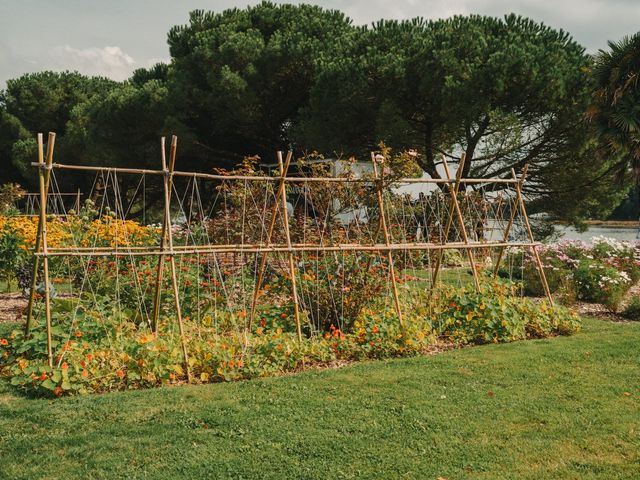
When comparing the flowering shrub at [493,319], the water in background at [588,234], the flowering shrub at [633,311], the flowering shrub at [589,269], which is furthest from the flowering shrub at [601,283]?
the water in background at [588,234]

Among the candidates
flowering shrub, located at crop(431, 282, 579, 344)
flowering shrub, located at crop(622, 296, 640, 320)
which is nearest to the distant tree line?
flowering shrub, located at crop(622, 296, 640, 320)

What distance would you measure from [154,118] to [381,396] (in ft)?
60.7

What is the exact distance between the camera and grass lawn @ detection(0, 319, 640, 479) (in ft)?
11.9

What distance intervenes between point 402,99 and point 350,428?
45.0ft

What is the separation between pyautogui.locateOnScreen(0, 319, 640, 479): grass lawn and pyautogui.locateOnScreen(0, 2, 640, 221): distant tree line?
1004 centimetres

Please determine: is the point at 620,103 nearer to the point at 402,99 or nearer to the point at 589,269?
the point at 402,99

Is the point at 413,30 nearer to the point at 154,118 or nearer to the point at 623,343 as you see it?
the point at 154,118

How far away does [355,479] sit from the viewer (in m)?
3.48

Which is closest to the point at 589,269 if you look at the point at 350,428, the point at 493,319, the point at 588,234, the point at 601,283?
the point at 601,283

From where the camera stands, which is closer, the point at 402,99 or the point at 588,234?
the point at 402,99

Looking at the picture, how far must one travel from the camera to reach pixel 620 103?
1587 cm

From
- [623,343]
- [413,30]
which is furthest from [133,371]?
[413,30]

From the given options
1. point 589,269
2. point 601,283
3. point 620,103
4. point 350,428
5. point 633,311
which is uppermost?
point 620,103

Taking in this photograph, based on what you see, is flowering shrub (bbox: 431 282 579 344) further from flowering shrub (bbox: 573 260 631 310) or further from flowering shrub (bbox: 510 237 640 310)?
flowering shrub (bbox: 573 260 631 310)
